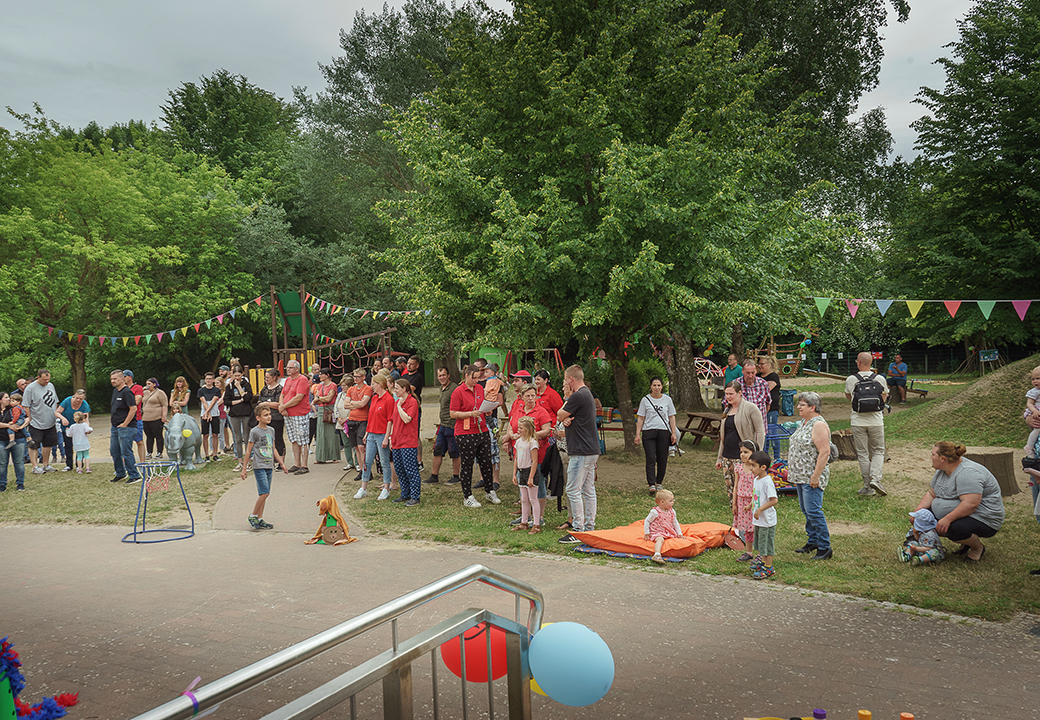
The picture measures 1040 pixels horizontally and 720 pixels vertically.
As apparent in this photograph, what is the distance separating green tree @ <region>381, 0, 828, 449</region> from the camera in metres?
11.7

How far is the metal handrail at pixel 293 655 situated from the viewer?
5.98 feet

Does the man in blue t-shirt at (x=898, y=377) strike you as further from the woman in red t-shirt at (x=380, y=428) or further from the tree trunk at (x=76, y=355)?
the tree trunk at (x=76, y=355)

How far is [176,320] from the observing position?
97.5ft

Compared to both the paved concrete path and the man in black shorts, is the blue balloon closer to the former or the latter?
the paved concrete path

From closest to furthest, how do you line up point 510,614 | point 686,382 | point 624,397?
1. point 510,614
2. point 624,397
3. point 686,382

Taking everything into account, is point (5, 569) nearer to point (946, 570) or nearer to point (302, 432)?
point (302, 432)

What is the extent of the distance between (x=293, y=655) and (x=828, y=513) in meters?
8.56

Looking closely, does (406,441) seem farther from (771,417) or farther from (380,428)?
(771,417)

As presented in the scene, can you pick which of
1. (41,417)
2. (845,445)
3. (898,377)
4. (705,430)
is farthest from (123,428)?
(898,377)

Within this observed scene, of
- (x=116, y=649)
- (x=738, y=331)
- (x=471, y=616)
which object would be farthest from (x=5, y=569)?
(x=738, y=331)

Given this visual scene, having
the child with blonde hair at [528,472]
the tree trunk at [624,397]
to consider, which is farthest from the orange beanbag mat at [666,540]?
the tree trunk at [624,397]

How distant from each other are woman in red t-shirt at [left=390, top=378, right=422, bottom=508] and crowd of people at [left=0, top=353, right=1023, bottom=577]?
0.07 feet

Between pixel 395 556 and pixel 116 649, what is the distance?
2908mm

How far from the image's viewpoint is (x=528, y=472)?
28.1 ft
